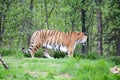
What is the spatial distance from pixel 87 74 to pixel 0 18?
1171cm

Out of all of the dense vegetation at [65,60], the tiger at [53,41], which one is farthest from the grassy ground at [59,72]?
the tiger at [53,41]

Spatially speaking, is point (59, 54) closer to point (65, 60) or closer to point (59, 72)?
point (65, 60)

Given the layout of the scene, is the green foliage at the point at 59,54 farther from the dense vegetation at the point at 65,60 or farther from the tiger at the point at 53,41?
Result: the tiger at the point at 53,41

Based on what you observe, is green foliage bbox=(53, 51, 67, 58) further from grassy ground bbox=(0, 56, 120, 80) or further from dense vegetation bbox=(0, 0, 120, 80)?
grassy ground bbox=(0, 56, 120, 80)

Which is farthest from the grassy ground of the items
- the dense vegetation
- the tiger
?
the tiger

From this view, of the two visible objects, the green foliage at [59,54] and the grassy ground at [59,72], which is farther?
the green foliage at [59,54]

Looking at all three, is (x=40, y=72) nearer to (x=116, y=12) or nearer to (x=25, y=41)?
(x=116, y=12)

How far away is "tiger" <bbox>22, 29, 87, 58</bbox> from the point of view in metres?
14.8

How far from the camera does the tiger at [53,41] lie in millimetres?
14789

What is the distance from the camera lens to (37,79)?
8.68 metres

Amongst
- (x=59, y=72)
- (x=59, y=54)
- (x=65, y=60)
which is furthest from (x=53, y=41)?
(x=59, y=72)

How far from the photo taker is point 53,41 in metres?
15.1

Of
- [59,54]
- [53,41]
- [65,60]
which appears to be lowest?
[59,54]

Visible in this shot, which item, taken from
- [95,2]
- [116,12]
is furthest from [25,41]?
[116,12]
